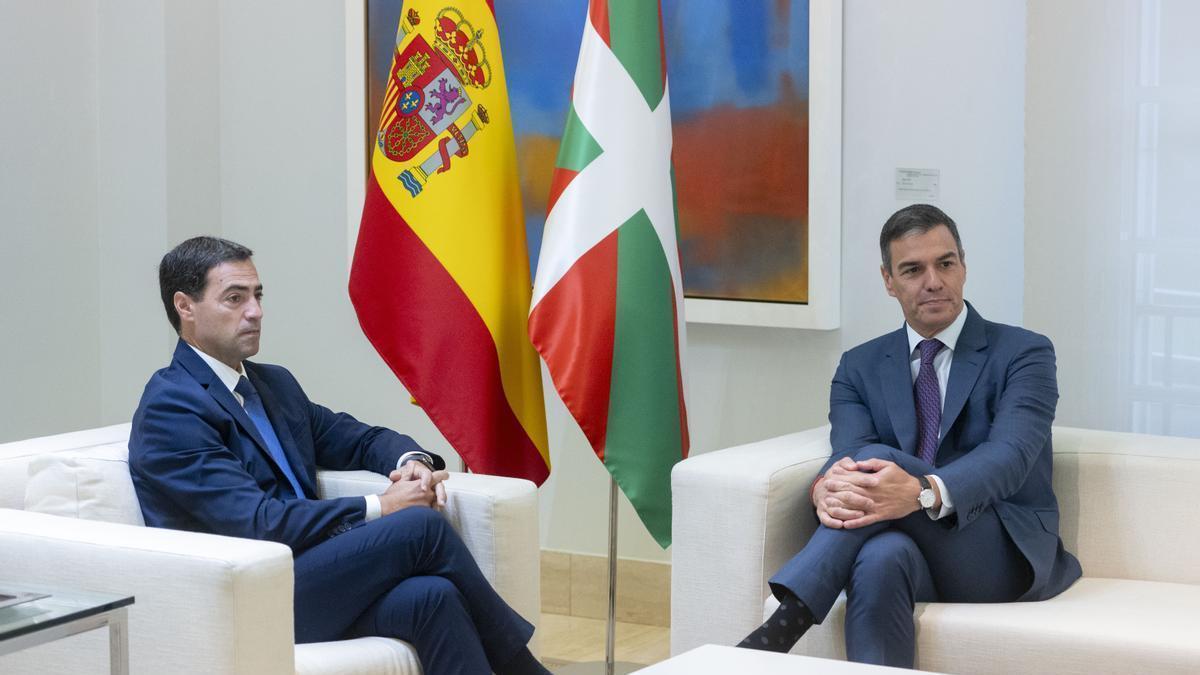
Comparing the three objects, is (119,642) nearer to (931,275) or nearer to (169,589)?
(169,589)

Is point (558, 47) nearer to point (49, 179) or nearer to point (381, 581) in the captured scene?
point (49, 179)

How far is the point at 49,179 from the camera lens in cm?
510

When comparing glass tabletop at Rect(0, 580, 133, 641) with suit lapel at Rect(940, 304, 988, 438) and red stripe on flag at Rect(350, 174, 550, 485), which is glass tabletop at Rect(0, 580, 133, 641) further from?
suit lapel at Rect(940, 304, 988, 438)

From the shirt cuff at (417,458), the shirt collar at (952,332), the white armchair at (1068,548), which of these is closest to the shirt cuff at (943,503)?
the white armchair at (1068,548)

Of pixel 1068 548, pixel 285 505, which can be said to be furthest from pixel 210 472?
pixel 1068 548

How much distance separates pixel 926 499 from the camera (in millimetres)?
3219

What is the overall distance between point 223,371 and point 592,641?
172 cm

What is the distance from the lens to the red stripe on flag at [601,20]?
3.85m

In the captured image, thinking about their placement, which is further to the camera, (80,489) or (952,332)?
(952,332)

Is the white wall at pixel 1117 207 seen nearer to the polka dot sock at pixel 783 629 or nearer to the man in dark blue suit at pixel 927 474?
the man in dark blue suit at pixel 927 474

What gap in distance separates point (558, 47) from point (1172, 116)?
1863 mm

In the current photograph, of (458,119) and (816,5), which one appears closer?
(458,119)

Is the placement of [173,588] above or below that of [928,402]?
below

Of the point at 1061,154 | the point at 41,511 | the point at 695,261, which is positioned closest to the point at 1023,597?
the point at 1061,154
